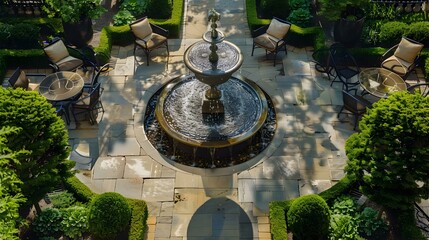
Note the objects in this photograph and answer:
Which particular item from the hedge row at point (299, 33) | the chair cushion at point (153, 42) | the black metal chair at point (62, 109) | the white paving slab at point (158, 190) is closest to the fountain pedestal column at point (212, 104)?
the white paving slab at point (158, 190)

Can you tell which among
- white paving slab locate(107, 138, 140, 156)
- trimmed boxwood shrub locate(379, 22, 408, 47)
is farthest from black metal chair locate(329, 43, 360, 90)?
white paving slab locate(107, 138, 140, 156)

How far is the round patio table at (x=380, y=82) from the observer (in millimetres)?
13078

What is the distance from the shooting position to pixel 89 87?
13508 millimetres

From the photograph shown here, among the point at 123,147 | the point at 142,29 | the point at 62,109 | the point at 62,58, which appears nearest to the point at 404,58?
the point at 142,29

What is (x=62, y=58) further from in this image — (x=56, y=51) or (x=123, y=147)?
(x=123, y=147)

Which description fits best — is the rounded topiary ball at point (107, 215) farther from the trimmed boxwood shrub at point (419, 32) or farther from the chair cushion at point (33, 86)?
the trimmed boxwood shrub at point (419, 32)

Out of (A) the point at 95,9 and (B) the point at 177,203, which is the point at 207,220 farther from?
(A) the point at 95,9

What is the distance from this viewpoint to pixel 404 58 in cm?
1399

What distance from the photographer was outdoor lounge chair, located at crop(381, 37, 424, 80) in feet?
44.9

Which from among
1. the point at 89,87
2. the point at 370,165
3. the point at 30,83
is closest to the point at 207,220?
the point at 370,165

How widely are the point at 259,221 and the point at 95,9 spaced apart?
9.61 m

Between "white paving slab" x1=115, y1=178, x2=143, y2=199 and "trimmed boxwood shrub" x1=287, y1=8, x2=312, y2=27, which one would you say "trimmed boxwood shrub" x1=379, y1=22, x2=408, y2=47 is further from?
"white paving slab" x1=115, y1=178, x2=143, y2=199

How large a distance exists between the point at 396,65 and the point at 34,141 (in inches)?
428

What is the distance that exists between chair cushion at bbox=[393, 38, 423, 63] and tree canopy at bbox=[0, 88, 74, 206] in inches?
416
